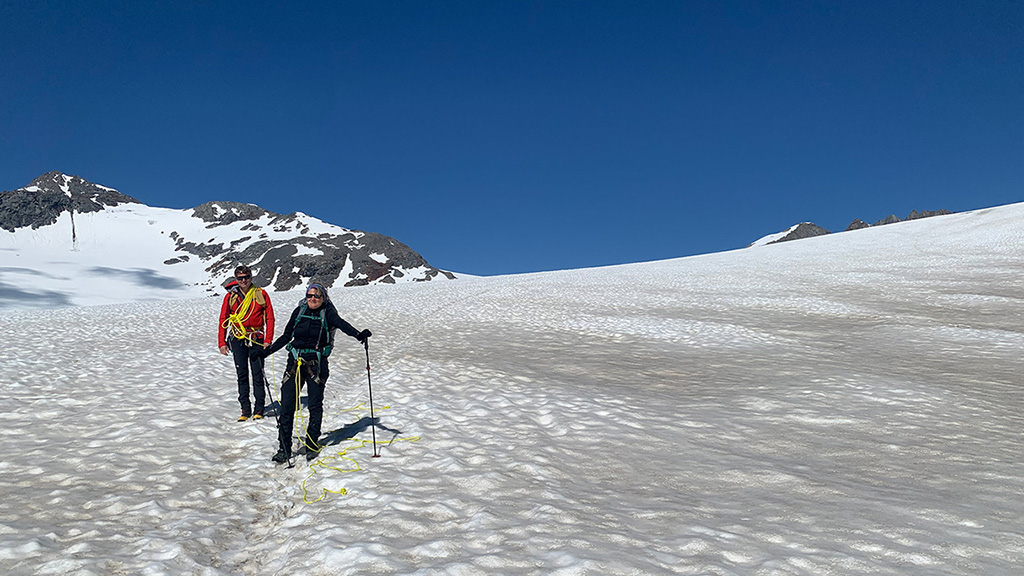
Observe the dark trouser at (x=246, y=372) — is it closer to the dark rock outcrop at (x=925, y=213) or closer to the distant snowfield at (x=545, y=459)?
the distant snowfield at (x=545, y=459)

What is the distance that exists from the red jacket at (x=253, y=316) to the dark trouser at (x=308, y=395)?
7.55 feet

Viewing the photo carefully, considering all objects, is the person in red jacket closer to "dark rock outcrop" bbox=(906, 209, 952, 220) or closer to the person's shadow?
the person's shadow

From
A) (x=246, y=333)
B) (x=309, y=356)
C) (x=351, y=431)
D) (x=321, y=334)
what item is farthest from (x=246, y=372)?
(x=321, y=334)

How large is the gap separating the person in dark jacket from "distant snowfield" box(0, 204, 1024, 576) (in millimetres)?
485

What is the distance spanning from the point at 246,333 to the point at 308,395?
2.60 m

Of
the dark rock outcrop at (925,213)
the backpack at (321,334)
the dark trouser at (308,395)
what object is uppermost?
the dark rock outcrop at (925,213)

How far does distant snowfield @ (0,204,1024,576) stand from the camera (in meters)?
5.43

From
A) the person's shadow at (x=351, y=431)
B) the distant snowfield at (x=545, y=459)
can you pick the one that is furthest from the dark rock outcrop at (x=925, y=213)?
the person's shadow at (x=351, y=431)

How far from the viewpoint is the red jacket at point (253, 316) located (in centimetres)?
1048

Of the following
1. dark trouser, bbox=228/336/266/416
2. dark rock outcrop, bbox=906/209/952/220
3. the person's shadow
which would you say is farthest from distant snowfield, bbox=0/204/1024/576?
dark rock outcrop, bbox=906/209/952/220

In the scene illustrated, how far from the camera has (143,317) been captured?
1021 inches

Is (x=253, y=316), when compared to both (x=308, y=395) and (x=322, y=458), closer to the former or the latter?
(x=308, y=395)

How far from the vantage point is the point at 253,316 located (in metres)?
10.5

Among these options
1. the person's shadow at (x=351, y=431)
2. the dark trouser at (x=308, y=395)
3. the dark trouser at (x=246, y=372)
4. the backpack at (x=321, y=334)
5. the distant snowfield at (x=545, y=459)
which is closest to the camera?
the distant snowfield at (x=545, y=459)
